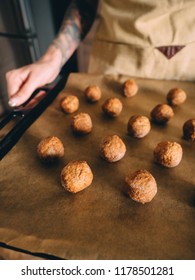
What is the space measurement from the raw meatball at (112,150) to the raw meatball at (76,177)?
13cm

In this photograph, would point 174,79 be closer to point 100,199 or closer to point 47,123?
point 47,123

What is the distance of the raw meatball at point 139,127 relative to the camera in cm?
120

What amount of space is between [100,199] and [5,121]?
1.81 feet

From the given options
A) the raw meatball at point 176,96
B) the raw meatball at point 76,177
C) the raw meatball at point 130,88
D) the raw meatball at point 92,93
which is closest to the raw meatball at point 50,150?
the raw meatball at point 76,177

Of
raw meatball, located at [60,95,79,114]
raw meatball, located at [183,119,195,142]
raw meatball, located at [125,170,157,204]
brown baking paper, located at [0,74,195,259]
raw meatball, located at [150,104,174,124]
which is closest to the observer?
brown baking paper, located at [0,74,195,259]

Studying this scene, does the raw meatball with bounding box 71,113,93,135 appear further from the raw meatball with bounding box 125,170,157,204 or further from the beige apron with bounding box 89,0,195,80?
the beige apron with bounding box 89,0,195,80

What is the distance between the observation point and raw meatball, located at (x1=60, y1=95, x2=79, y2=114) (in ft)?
4.55

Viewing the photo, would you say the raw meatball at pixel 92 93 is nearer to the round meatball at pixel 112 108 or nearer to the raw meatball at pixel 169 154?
the round meatball at pixel 112 108

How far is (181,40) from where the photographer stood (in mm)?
1393

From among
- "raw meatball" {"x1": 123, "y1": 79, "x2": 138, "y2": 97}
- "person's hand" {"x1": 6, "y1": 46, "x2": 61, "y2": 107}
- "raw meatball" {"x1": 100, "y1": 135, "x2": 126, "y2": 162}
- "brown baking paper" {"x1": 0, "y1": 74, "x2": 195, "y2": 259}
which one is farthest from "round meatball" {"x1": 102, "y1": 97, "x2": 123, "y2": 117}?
"person's hand" {"x1": 6, "y1": 46, "x2": 61, "y2": 107}

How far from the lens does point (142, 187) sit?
93 cm

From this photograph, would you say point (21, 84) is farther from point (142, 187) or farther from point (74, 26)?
point (142, 187)

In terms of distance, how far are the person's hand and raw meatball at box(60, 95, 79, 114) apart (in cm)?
17

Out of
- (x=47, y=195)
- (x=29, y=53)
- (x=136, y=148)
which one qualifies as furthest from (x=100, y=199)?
(x=29, y=53)
